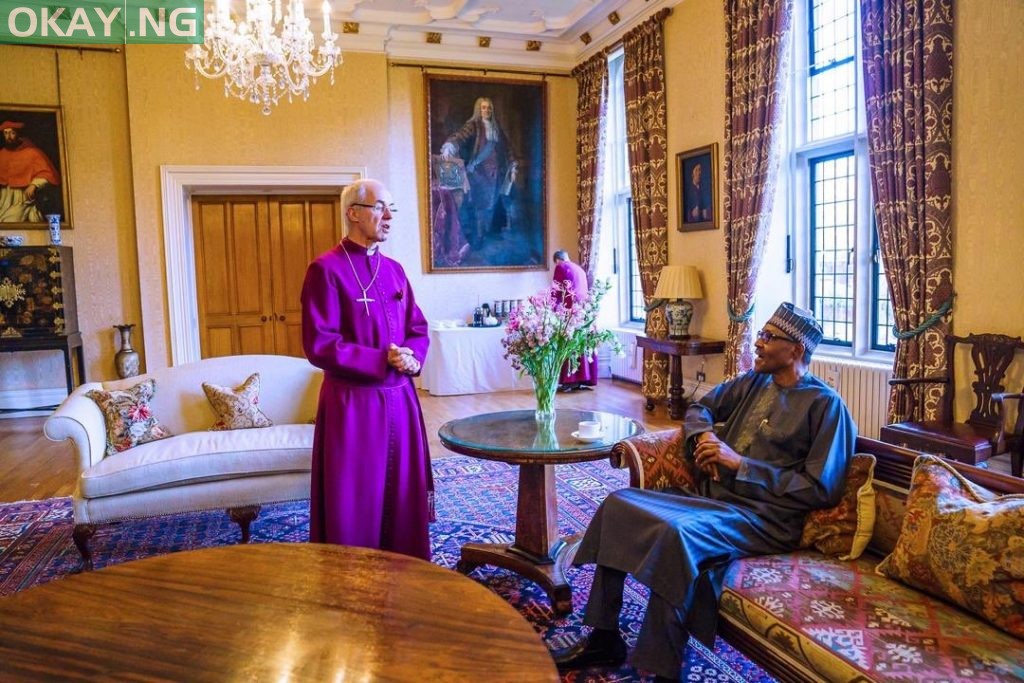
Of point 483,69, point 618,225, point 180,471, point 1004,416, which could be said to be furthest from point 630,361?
point 180,471

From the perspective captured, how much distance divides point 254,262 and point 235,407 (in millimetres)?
4772

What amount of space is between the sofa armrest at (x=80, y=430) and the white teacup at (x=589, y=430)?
237 cm

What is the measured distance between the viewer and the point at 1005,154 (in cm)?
403

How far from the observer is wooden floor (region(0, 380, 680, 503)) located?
16.0 feet

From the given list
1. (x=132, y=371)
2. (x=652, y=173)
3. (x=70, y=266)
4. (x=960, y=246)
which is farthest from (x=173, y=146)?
(x=960, y=246)

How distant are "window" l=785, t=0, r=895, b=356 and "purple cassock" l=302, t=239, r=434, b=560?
3.72m

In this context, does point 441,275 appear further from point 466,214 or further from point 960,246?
point 960,246

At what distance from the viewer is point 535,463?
2814 millimetres

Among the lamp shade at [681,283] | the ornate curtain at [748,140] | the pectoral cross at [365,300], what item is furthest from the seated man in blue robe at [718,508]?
the lamp shade at [681,283]

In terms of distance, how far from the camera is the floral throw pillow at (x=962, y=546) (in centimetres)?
172

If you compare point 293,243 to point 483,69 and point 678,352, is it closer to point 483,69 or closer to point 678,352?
point 483,69

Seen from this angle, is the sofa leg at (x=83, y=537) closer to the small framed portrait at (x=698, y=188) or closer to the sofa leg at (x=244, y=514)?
the sofa leg at (x=244, y=514)

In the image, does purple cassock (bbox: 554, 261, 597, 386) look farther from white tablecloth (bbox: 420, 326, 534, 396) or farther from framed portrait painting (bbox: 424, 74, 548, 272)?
framed portrait painting (bbox: 424, 74, 548, 272)

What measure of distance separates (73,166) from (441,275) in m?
3.98
